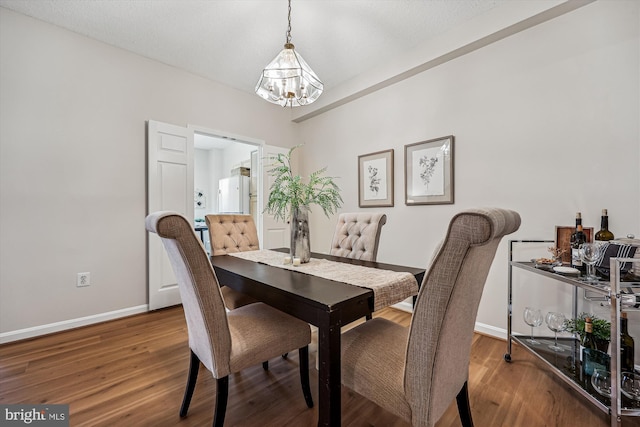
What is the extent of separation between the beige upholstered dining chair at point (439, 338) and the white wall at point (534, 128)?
1531 millimetres

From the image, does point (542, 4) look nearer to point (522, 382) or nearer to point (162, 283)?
point (522, 382)

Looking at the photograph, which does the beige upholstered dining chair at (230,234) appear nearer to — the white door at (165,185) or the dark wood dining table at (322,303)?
the dark wood dining table at (322,303)

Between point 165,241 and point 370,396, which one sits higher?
point 165,241

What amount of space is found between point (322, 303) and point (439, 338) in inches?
15.6

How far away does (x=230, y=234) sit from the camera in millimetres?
2432

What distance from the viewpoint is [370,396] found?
3.37 feet

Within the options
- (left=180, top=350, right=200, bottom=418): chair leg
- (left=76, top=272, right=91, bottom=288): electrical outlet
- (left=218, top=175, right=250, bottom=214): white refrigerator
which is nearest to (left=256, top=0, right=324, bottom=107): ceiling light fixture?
(left=180, top=350, right=200, bottom=418): chair leg

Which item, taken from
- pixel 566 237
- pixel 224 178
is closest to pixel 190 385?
pixel 566 237

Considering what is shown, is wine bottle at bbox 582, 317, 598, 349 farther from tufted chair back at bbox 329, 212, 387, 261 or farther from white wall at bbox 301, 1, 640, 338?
tufted chair back at bbox 329, 212, 387, 261

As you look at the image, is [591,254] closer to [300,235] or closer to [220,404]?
[300,235]

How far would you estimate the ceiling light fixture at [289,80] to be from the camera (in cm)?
188

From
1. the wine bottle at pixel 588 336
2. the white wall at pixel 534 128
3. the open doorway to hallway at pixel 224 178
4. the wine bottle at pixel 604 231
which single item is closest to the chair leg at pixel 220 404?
the wine bottle at pixel 588 336

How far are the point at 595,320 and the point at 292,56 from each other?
2.46m

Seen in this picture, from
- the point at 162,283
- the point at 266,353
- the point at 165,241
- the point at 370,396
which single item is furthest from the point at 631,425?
the point at 162,283
